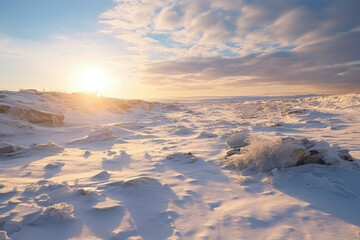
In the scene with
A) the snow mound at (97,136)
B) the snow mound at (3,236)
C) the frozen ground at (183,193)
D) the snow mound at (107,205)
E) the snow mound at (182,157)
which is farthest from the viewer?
the snow mound at (97,136)

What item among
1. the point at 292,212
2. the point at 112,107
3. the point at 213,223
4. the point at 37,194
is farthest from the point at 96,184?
the point at 112,107

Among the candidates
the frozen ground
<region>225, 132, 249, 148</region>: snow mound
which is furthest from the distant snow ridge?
<region>225, 132, 249, 148</region>: snow mound

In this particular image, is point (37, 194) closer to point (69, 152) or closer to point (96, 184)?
point (96, 184)

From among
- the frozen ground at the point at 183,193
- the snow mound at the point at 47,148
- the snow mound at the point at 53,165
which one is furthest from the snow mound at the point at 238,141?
the snow mound at the point at 47,148

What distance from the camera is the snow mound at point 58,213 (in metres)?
1.79

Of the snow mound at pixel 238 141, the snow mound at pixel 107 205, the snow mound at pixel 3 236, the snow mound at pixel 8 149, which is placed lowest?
the snow mound at pixel 107 205

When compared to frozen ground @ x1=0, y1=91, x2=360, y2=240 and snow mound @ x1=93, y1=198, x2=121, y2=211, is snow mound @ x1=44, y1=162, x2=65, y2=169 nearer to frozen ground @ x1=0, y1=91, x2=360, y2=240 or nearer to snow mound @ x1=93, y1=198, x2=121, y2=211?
frozen ground @ x1=0, y1=91, x2=360, y2=240

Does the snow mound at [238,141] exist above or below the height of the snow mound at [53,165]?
above

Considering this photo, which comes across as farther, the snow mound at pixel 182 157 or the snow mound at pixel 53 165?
the snow mound at pixel 182 157

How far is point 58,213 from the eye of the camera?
5.92 feet

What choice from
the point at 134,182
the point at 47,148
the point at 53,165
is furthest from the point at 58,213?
the point at 47,148

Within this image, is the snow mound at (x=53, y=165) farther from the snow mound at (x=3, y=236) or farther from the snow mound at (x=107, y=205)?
the snow mound at (x=3, y=236)

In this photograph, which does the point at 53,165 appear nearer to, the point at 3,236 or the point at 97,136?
the point at 3,236

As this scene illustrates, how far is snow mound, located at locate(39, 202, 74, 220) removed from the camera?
1.79 m
